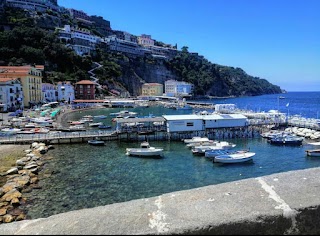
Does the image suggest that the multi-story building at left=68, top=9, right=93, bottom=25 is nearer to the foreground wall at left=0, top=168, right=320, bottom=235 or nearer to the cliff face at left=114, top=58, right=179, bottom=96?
the cliff face at left=114, top=58, right=179, bottom=96

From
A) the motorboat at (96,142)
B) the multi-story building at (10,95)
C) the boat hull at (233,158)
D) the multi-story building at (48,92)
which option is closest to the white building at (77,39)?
the multi-story building at (48,92)

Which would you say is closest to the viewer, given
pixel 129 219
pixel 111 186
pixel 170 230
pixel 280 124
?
pixel 170 230

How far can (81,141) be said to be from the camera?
42469mm

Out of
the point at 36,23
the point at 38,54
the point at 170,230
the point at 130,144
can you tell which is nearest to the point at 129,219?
the point at 170,230

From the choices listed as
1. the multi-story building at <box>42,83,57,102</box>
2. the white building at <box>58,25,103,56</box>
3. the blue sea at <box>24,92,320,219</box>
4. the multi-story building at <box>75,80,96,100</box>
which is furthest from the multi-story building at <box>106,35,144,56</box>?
the blue sea at <box>24,92,320,219</box>

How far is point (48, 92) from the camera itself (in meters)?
95.4

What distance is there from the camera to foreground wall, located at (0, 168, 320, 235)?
2.90 metres

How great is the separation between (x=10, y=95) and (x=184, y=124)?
45962 millimetres

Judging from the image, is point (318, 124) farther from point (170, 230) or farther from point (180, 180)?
point (170, 230)

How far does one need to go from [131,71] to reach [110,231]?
161 m

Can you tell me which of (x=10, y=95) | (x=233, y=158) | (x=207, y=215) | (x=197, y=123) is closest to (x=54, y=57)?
(x=10, y=95)

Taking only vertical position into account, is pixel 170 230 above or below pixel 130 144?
above

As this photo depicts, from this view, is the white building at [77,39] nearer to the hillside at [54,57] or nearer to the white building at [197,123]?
the hillside at [54,57]

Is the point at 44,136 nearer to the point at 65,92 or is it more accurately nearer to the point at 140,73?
the point at 65,92
